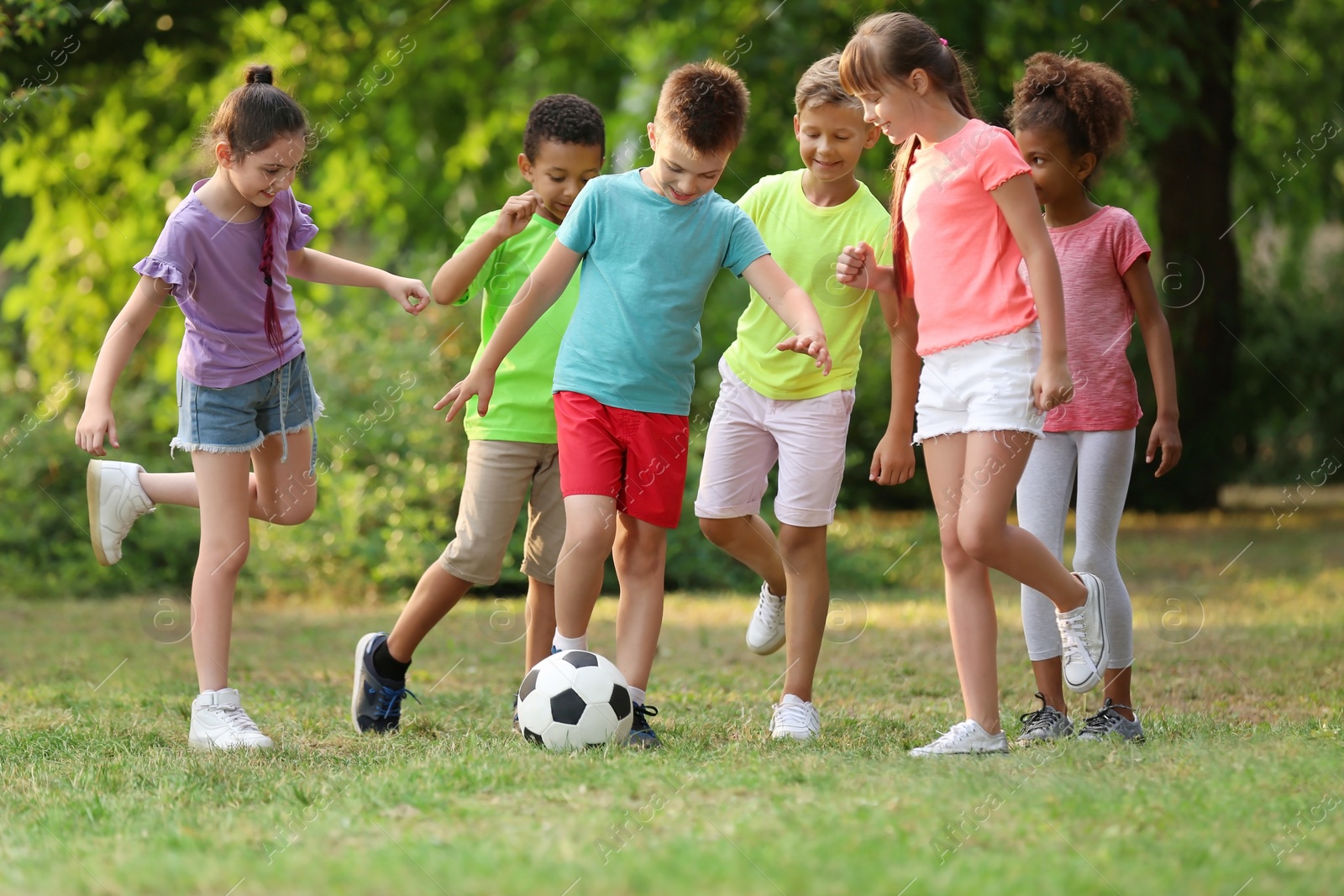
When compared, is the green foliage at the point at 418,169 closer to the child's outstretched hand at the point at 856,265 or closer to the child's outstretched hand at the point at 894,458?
the child's outstretched hand at the point at 894,458

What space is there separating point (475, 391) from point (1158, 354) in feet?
6.69

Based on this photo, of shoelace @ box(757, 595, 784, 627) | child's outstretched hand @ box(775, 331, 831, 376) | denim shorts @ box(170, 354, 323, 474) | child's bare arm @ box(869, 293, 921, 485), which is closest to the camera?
child's outstretched hand @ box(775, 331, 831, 376)

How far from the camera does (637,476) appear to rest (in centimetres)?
387

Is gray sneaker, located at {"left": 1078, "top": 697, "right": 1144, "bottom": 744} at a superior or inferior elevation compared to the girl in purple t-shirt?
inferior

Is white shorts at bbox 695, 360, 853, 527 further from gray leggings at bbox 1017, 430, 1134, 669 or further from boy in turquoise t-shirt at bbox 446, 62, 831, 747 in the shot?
gray leggings at bbox 1017, 430, 1134, 669

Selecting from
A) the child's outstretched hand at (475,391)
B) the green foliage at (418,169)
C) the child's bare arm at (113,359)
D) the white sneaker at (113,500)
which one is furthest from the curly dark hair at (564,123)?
the green foliage at (418,169)

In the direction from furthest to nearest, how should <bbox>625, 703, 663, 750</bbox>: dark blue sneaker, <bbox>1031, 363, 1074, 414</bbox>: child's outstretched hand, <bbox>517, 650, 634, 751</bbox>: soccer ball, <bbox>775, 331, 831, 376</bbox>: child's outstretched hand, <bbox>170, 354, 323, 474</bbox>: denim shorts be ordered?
<bbox>170, 354, 323, 474</bbox>: denim shorts → <bbox>625, 703, 663, 750</bbox>: dark blue sneaker → <bbox>517, 650, 634, 751</bbox>: soccer ball → <bbox>775, 331, 831, 376</bbox>: child's outstretched hand → <bbox>1031, 363, 1074, 414</bbox>: child's outstretched hand

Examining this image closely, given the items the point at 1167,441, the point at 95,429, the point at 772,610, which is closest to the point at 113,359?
the point at 95,429

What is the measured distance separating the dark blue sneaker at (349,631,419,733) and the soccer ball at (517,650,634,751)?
641mm

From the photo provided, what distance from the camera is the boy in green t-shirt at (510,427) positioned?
418 cm

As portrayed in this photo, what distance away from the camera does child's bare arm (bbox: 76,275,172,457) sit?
368cm

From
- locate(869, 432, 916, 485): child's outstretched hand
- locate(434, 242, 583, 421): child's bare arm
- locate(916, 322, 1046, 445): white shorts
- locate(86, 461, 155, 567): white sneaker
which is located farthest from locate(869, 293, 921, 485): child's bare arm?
locate(86, 461, 155, 567): white sneaker

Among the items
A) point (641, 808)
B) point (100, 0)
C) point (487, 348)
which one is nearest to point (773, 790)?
point (641, 808)

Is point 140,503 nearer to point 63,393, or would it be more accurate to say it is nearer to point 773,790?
point 773,790
